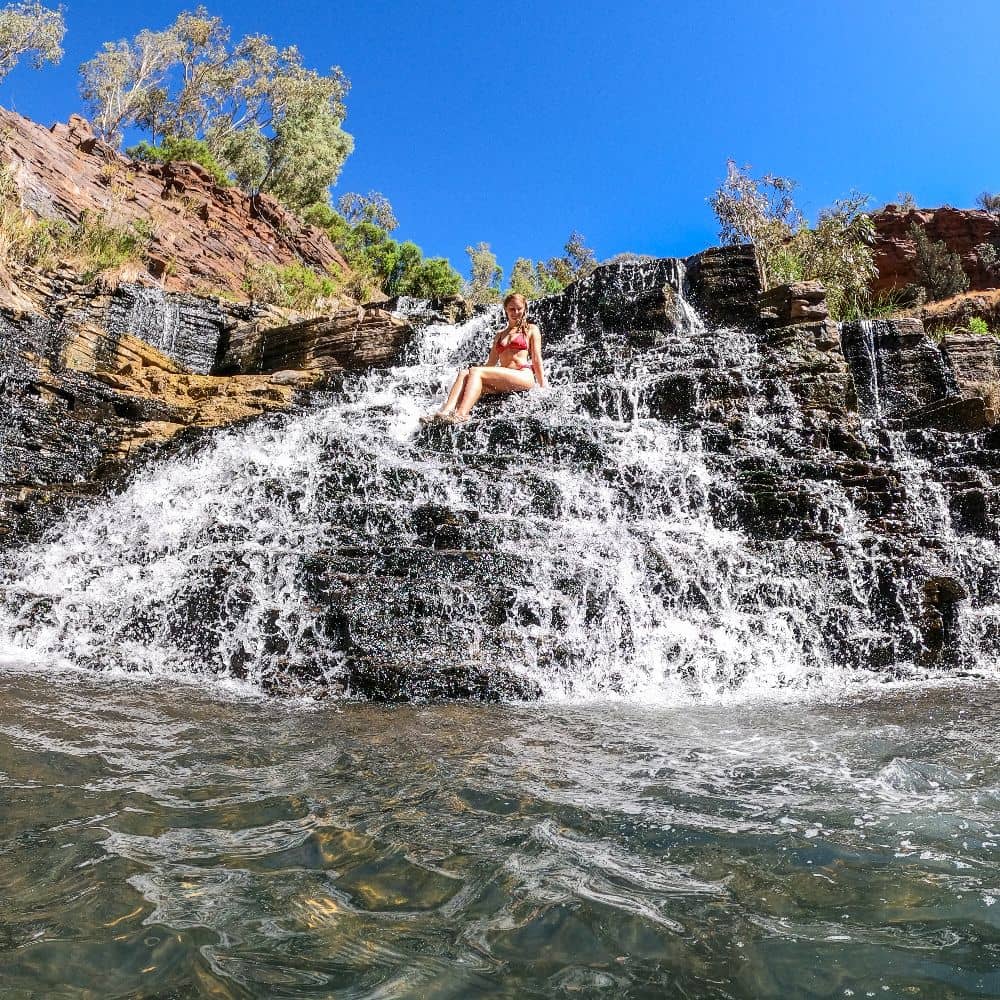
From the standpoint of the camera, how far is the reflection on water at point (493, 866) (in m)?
1.32

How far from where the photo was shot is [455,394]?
8.87 m

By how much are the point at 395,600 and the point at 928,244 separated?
33.4m

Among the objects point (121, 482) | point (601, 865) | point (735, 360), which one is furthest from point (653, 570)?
point (735, 360)

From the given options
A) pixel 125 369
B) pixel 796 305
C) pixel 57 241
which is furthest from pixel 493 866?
pixel 57 241

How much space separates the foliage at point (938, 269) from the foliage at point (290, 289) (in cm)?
2434

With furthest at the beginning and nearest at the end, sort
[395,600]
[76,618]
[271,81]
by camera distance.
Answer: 1. [271,81]
2. [76,618]
3. [395,600]

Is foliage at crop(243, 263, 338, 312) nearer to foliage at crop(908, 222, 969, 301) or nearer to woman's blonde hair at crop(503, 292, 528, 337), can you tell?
woman's blonde hair at crop(503, 292, 528, 337)

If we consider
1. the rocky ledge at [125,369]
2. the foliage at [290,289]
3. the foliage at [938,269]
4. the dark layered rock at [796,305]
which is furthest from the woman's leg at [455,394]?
the foliage at [938,269]

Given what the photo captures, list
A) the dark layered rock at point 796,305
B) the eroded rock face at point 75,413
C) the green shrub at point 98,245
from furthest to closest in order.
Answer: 1. the green shrub at point 98,245
2. the dark layered rock at point 796,305
3. the eroded rock face at point 75,413

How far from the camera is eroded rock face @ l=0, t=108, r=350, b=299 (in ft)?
63.7

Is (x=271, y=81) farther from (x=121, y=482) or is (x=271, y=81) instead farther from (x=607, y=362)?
(x=121, y=482)

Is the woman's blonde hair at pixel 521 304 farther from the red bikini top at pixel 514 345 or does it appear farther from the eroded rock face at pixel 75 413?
the eroded rock face at pixel 75 413

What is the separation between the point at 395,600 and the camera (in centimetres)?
543

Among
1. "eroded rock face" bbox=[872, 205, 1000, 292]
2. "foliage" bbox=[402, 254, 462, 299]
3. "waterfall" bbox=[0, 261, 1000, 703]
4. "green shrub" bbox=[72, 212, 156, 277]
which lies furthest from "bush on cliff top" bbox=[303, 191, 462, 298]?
"waterfall" bbox=[0, 261, 1000, 703]
